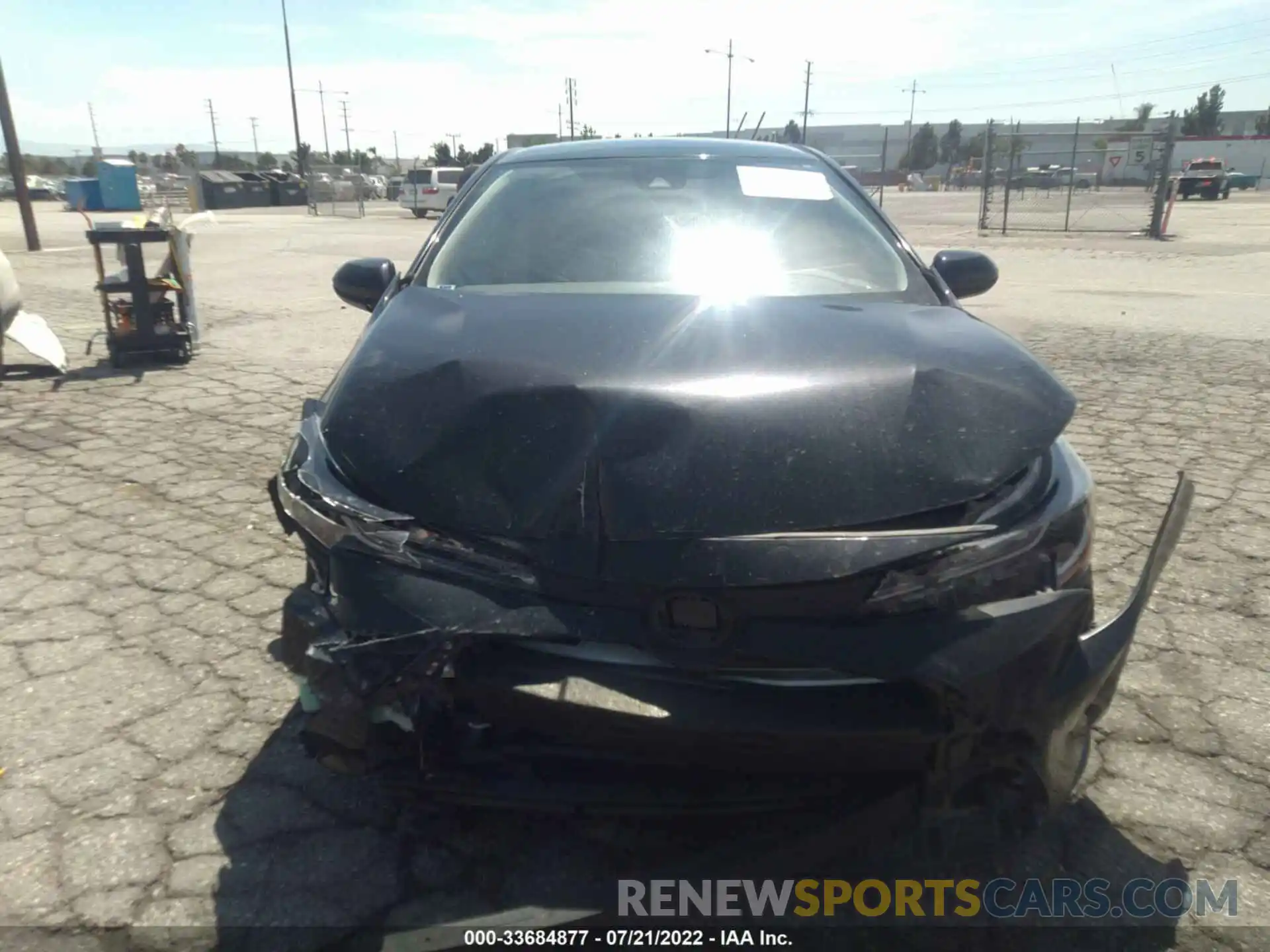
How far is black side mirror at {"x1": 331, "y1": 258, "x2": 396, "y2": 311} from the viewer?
125 inches

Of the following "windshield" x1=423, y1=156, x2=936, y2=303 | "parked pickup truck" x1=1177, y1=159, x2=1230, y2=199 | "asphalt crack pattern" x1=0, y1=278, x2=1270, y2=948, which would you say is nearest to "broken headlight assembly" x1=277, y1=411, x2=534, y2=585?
"asphalt crack pattern" x1=0, y1=278, x2=1270, y2=948

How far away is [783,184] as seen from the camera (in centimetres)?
333

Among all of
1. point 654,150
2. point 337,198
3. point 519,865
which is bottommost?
point 519,865

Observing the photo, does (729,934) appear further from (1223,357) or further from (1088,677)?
(1223,357)

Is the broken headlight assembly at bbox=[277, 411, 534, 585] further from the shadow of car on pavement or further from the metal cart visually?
the metal cart

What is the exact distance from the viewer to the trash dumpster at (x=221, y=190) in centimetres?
3872

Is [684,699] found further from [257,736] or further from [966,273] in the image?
[966,273]

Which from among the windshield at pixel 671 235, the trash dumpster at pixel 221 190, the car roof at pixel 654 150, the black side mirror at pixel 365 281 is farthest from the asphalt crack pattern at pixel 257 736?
the trash dumpster at pixel 221 190

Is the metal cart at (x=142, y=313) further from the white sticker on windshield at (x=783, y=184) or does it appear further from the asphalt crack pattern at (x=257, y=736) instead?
the white sticker on windshield at (x=783, y=184)

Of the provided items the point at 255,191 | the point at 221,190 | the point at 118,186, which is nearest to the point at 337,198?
the point at 221,190

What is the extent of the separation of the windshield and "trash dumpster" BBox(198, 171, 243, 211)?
39.6m

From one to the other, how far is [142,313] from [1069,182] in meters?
20.6

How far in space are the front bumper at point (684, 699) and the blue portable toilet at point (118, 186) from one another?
3372 centimetres

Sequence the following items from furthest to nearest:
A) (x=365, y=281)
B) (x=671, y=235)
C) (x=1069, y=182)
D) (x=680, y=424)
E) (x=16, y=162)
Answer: (x=1069, y=182) < (x=16, y=162) < (x=365, y=281) < (x=671, y=235) < (x=680, y=424)
